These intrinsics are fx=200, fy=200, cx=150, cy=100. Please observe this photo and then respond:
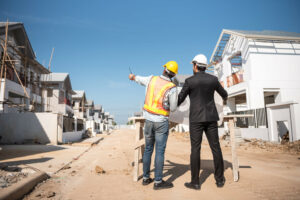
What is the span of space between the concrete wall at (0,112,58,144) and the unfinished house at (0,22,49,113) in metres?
1.16

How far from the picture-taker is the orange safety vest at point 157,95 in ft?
11.3

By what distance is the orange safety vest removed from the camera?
11.3 ft

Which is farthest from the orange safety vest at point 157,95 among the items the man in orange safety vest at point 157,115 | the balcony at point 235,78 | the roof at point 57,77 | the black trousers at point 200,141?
the roof at point 57,77

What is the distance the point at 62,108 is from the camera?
2770cm

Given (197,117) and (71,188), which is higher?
(197,117)

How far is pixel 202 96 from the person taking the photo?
334cm

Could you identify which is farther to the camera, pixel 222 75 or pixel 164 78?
pixel 222 75

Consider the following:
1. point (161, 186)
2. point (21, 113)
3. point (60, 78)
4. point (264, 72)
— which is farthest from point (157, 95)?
point (60, 78)

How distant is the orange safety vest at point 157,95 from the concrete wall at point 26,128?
425 inches

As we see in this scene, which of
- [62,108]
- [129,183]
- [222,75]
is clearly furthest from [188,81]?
[62,108]

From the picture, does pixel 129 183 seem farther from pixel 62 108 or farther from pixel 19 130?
pixel 62 108

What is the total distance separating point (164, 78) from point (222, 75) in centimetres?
1952

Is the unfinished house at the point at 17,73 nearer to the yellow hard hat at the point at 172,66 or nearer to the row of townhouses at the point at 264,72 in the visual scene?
the yellow hard hat at the point at 172,66

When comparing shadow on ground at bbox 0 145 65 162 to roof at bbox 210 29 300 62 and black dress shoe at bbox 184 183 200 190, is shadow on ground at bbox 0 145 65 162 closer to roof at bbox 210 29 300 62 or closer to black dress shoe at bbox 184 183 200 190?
black dress shoe at bbox 184 183 200 190
